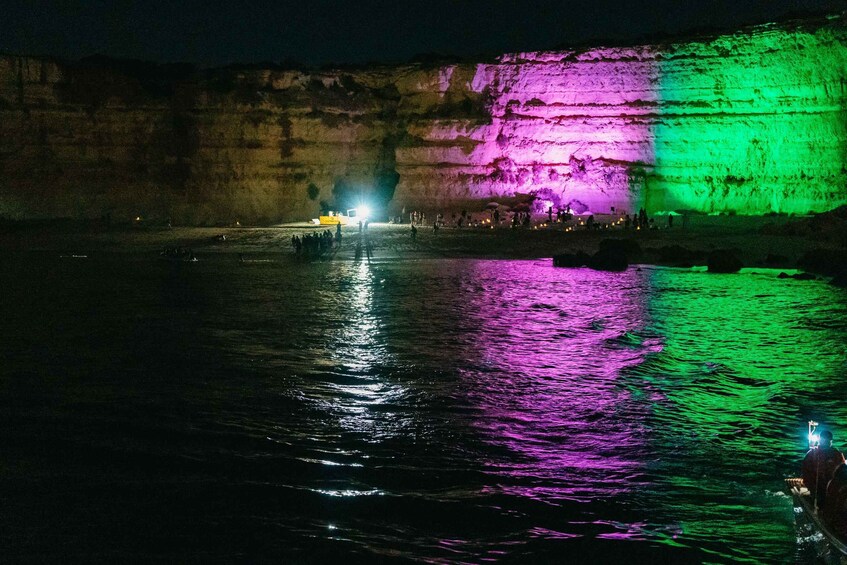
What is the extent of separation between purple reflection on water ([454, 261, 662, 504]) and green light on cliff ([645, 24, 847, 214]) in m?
23.9

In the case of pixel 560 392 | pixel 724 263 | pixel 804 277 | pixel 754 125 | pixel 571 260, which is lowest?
pixel 560 392

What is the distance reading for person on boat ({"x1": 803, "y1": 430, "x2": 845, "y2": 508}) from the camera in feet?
17.3

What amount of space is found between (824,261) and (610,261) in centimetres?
693

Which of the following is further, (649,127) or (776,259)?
(649,127)

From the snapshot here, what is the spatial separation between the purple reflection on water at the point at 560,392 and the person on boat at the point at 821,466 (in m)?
1.52

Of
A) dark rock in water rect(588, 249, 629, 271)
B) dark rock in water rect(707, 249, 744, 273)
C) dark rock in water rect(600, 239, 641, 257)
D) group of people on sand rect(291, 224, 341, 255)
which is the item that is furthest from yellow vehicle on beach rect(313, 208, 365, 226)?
dark rock in water rect(707, 249, 744, 273)

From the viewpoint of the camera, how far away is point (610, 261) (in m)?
27.8

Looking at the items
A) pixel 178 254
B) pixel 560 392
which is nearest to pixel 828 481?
pixel 560 392

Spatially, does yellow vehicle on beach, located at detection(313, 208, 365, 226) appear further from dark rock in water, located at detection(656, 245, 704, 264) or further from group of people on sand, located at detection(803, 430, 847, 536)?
group of people on sand, located at detection(803, 430, 847, 536)

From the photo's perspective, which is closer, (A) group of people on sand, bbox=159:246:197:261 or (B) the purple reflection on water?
(B) the purple reflection on water

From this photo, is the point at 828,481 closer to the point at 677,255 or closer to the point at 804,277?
the point at 804,277

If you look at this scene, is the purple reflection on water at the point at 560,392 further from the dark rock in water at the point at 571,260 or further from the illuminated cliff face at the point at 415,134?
the illuminated cliff face at the point at 415,134

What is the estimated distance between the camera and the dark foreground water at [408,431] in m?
5.60

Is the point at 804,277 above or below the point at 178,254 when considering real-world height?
above
